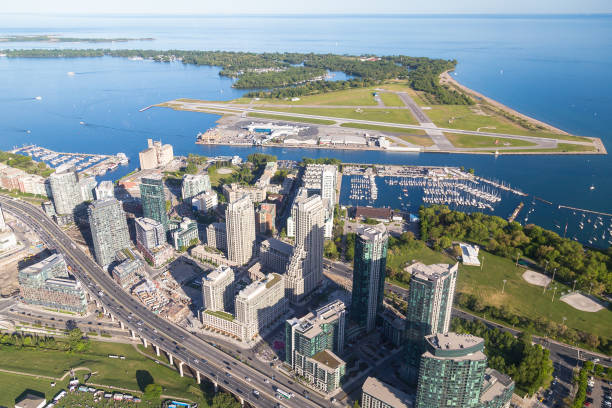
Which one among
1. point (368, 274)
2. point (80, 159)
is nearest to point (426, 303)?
point (368, 274)

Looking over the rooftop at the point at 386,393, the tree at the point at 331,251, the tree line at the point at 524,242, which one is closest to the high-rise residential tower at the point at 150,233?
the tree at the point at 331,251

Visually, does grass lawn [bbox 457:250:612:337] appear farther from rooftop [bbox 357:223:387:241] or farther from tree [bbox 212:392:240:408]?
tree [bbox 212:392:240:408]

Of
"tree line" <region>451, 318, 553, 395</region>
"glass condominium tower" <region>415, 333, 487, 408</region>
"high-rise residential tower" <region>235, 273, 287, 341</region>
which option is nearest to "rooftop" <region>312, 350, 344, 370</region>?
"glass condominium tower" <region>415, 333, 487, 408</region>

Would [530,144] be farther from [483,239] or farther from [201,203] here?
[201,203]

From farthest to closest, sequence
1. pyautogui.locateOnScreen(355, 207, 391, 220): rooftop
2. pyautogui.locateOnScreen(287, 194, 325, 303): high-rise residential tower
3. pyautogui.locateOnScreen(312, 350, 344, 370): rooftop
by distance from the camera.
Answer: pyautogui.locateOnScreen(355, 207, 391, 220): rooftop
pyautogui.locateOnScreen(287, 194, 325, 303): high-rise residential tower
pyautogui.locateOnScreen(312, 350, 344, 370): rooftop

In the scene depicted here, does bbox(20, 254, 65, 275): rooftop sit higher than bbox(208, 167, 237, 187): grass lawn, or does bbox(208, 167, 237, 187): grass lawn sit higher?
bbox(20, 254, 65, 275): rooftop

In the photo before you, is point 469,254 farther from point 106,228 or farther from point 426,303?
point 106,228
